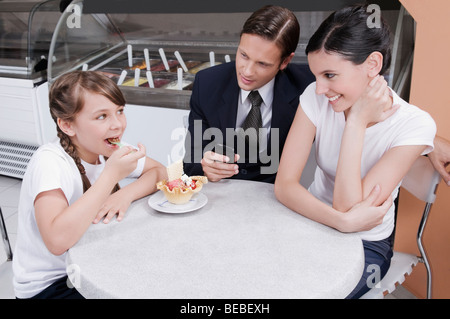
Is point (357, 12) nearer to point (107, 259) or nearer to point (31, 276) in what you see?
point (107, 259)

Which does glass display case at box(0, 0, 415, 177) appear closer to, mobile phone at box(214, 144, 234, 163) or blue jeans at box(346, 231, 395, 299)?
mobile phone at box(214, 144, 234, 163)

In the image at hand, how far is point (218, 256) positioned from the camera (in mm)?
1221

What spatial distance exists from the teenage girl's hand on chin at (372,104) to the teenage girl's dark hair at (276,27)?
0.40 m

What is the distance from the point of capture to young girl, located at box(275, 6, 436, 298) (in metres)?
1.38

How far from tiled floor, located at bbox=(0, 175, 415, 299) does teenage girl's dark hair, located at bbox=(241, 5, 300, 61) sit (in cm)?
139

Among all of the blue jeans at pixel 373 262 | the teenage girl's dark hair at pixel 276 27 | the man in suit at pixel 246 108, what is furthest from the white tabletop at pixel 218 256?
the teenage girl's dark hair at pixel 276 27

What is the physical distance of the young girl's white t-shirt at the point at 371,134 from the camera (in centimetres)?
→ 145

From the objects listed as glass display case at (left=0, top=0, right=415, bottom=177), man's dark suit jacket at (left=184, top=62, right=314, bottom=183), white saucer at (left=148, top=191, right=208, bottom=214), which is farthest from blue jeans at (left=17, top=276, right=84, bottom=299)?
glass display case at (left=0, top=0, right=415, bottom=177)

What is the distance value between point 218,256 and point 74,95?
0.76 metres

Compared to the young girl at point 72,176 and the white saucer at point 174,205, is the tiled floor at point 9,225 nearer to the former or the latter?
the young girl at point 72,176

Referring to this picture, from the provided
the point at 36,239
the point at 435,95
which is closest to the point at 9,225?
the point at 36,239

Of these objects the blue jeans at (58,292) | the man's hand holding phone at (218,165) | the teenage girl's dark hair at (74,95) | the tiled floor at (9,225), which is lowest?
the tiled floor at (9,225)
